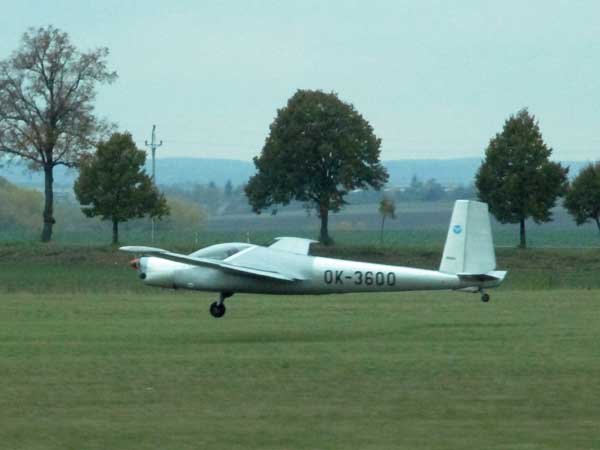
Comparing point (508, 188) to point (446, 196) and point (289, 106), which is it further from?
point (446, 196)

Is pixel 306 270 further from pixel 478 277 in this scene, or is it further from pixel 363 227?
pixel 363 227

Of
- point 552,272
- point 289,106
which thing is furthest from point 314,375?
point 289,106

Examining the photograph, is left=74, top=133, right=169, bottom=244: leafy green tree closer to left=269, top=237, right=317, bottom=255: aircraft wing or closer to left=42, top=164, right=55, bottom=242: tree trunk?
left=42, top=164, right=55, bottom=242: tree trunk

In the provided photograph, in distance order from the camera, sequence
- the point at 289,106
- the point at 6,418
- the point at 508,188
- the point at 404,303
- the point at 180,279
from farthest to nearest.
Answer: the point at 289,106, the point at 508,188, the point at 404,303, the point at 180,279, the point at 6,418

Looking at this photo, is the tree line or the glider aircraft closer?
the glider aircraft

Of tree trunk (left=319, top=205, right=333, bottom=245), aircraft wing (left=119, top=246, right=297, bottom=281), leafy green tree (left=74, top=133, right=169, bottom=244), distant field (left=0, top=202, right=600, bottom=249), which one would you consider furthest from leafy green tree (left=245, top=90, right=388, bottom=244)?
aircraft wing (left=119, top=246, right=297, bottom=281)

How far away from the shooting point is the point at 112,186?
64812 mm

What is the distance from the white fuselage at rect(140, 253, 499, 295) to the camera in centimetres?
2439

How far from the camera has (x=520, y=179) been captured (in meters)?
63.6

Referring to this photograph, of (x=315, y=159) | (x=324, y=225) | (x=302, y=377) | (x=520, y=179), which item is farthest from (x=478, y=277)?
(x=315, y=159)

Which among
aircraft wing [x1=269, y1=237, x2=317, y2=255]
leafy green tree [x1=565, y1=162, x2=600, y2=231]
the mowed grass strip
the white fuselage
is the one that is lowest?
the mowed grass strip

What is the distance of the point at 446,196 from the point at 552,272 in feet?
393

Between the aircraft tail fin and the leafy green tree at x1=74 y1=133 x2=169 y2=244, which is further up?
the leafy green tree at x1=74 y1=133 x2=169 y2=244

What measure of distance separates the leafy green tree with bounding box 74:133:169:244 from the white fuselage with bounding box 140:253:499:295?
3843 cm
